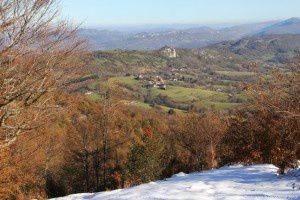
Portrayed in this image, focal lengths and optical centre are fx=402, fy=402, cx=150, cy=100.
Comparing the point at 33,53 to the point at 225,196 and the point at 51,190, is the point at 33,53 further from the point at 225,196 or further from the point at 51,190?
the point at 51,190

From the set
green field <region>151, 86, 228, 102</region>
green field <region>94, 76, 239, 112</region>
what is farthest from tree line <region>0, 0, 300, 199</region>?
green field <region>151, 86, 228, 102</region>

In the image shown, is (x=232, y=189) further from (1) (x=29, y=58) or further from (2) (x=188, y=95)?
(2) (x=188, y=95)

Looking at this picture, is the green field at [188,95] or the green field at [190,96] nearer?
the green field at [190,96]

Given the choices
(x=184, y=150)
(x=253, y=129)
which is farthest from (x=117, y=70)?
(x=253, y=129)

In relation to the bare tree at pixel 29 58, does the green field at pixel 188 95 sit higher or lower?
lower

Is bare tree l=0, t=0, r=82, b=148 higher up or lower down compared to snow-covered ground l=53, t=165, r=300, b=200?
higher up

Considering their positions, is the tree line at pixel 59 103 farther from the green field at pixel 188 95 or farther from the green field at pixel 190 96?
the green field at pixel 188 95

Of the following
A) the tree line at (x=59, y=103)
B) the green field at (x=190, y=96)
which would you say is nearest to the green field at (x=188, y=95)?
the green field at (x=190, y=96)

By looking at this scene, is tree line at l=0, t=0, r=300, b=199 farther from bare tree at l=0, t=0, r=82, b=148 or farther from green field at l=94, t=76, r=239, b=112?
green field at l=94, t=76, r=239, b=112

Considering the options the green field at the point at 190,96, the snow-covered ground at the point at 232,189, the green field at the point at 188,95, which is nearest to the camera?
the snow-covered ground at the point at 232,189
